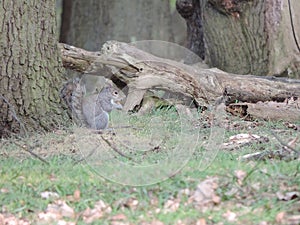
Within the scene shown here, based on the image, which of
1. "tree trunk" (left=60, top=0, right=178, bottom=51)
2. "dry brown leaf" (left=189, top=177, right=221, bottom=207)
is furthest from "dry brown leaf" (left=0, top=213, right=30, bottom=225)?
"tree trunk" (left=60, top=0, right=178, bottom=51)

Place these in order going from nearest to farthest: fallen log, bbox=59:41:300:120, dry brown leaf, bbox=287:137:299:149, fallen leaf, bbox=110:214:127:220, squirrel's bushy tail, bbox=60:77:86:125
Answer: fallen leaf, bbox=110:214:127:220 → dry brown leaf, bbox=287:137:299:149 → squirrel's bushy tail, bbox=60:77:86:125 → fallen log, bbox=59:41:300:120

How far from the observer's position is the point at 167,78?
871 centimetres

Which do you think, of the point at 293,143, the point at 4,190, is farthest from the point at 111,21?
the point at 4,190

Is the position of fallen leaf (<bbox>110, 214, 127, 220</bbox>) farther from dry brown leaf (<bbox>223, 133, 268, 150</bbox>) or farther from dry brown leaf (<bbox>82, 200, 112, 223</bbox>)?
dry brown leaf (<bbox>223, 133, 268, 150</bbox>)

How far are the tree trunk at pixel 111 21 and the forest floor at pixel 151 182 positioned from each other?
6.94 meters

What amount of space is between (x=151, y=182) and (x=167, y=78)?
3.34 metres

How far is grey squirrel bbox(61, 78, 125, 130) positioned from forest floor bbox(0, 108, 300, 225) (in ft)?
1.99

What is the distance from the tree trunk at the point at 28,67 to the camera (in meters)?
7.47

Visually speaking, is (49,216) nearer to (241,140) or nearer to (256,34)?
(241,140)

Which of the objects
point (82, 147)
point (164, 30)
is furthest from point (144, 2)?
point (82, 147)

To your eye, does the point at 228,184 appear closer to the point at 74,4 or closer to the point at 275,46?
the point at 275,46

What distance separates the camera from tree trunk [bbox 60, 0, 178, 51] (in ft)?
45.2

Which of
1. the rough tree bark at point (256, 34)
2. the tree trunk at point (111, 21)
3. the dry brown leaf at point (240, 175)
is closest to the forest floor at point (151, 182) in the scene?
the dry brown leaf at point (240, 175)

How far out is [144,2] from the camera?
46.0ft
